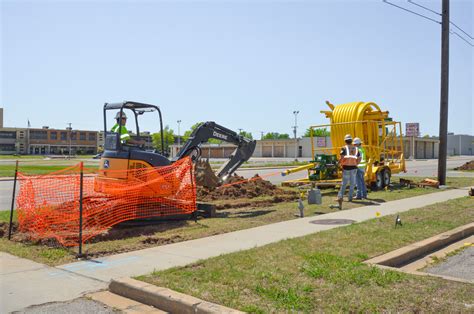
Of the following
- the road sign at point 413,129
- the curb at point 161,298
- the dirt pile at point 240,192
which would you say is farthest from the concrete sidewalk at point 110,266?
the road sign at point 413,129

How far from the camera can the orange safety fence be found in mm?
9055

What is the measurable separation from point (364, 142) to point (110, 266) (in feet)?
42.9

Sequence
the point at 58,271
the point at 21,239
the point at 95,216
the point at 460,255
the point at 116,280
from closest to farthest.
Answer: the point at 116,280
the point at 58,271
the point at 460,255
the point at 21,239
the point at 95,216

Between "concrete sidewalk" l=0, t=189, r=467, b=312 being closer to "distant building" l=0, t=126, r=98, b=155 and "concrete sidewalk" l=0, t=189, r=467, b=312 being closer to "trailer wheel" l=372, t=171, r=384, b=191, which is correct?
"trailer wheel" l=372, t=171, r=384, b=191

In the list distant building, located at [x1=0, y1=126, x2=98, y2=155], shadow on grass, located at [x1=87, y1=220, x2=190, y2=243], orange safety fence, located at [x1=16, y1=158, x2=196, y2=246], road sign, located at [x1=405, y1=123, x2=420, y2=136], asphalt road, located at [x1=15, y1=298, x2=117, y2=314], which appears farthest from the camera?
distant building, located at [x1=0, y1=126, x2=98, y2=155]

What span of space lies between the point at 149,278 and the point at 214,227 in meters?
3.95

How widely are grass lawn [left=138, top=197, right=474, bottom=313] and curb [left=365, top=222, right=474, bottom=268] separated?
22 cm

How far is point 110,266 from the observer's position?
263 inches

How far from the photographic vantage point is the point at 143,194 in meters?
9.92

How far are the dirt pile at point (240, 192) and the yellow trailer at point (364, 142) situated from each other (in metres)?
1.23

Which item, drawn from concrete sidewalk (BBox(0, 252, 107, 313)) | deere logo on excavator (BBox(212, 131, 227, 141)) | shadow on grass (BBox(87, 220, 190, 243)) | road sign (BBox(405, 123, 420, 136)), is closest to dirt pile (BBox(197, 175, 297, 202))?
deere logo on excavator (BBox(212, 131, 227, 141))

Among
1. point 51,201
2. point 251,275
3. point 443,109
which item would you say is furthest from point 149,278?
point 443,109

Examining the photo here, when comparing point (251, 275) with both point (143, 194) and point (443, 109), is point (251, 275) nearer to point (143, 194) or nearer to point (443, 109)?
point (143, 194)

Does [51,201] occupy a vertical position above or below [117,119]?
below
